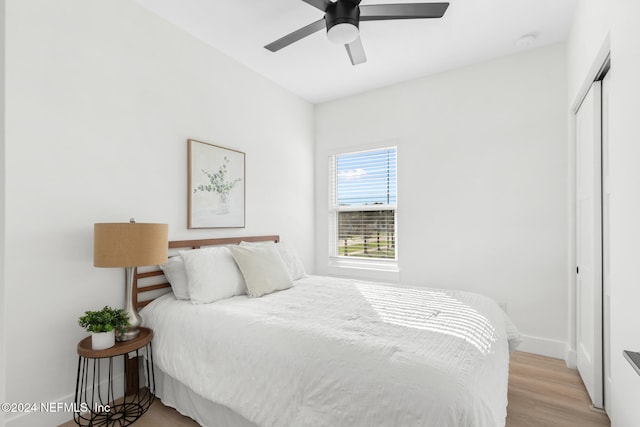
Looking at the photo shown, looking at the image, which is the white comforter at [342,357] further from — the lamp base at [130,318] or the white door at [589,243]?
the white door at [589,243]

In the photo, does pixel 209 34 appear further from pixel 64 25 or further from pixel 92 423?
pixel 92 423

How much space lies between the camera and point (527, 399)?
7.20 feet

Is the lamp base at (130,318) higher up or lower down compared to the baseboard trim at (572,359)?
higher up

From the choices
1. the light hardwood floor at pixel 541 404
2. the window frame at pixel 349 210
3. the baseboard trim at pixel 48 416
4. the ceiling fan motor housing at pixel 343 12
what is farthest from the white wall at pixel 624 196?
the baseboard trim at pixel 48 416

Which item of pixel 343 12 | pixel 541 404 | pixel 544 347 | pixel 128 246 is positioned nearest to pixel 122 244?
pixel 128 246

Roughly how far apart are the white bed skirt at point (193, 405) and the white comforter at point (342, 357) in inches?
5.3

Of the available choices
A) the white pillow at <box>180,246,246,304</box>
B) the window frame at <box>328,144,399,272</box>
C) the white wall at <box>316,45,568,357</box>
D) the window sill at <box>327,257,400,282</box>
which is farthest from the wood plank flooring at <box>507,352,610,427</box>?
the white pillow at <box>180,246,246,304</box>

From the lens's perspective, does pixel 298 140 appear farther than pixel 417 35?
Yes

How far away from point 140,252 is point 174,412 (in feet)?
3.57

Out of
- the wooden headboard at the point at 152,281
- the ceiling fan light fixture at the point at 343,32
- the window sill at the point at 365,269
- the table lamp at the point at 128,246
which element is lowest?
the window sill at the point at 365,269

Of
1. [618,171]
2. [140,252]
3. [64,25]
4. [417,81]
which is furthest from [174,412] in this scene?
[417,81]

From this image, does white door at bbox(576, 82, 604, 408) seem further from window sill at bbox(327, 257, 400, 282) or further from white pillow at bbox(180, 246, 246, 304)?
white pillow at bbox(180, 246, 246, 304)

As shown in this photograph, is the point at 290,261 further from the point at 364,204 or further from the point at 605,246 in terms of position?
the point at 605,246

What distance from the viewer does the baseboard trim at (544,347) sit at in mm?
2846
